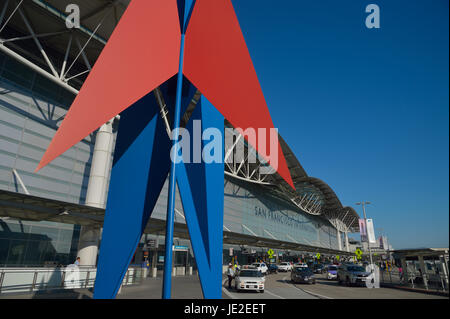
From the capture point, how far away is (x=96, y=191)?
19.5m

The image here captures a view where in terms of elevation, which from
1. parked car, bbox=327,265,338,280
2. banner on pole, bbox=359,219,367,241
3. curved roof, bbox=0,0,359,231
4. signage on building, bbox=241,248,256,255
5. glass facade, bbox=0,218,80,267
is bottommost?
parked car, bbox=327,265,338,280

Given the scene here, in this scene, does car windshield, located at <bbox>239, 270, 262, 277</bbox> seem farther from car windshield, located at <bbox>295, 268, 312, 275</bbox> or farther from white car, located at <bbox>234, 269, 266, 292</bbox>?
car windshield, located at <bbox>295, 268, 312, 275</bbox>

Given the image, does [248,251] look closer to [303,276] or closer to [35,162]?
[303,276]

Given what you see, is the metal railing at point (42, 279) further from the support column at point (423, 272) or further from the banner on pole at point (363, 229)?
the banner on pole at point (363, 229)

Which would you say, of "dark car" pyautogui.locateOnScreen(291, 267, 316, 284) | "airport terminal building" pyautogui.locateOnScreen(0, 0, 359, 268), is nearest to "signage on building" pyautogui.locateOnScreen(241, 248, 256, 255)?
"airport terminal building" pyautogui.locateOnScreen(0, 0, 359, 268)

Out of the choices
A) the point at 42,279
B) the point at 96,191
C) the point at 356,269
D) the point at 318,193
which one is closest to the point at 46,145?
the point at 96,191

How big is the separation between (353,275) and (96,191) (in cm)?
1891

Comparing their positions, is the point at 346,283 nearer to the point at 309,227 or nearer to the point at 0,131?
the point at 0,131

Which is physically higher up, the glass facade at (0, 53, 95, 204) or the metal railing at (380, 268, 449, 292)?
the glass facade at (0, 53, 95, 204)

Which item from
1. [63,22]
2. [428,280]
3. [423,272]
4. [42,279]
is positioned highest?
[63,22]

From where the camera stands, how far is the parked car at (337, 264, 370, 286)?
59.9ft

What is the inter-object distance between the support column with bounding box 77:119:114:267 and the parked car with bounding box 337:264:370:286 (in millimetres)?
17448

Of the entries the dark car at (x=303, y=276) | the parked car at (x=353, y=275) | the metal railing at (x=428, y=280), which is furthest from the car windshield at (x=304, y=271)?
the metal railing at (x=428, y=280)

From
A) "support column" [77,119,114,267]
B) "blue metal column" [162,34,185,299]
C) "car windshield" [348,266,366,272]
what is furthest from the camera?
"car windshield" [348,266,366,272]
